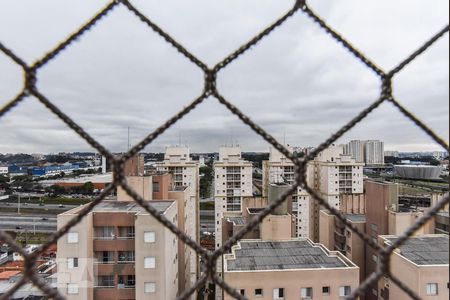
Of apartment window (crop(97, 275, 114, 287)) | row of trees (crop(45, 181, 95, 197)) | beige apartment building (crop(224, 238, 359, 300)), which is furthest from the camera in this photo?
row of trees (crop(45, 181, 95, 197))

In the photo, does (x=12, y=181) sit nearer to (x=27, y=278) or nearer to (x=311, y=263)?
(x=311, y=263)

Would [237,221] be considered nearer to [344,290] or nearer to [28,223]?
[344,290]

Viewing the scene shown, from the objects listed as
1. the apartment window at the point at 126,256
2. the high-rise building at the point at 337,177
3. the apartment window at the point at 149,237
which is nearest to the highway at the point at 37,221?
the high-rise building at the point at 337,177

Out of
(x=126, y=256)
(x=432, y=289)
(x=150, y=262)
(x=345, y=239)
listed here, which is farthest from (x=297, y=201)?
(x=126, y=256)

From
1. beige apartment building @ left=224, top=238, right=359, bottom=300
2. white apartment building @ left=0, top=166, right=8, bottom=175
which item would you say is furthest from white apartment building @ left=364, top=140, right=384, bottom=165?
white apartment building @ left=0, top=166, right=8, bottom=175

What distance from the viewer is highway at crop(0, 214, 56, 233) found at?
40.2ft

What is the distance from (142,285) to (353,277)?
3.08m

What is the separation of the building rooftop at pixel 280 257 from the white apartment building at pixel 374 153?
1081 centimetres

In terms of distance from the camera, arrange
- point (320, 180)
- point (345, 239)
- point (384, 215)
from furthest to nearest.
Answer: point (320, 180) → point (345, 239) → point (384, 215)

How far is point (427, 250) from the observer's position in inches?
196

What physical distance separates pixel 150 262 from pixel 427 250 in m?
4.33

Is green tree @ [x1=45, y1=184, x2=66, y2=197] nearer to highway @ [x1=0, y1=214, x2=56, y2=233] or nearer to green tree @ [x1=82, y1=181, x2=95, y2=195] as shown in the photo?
green tree @ [x1=82, y1=181, x2=95, y2=195]

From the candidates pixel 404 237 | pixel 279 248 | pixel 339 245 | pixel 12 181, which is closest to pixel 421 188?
pixel 339 245

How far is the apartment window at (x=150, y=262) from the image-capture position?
15.9 ft
